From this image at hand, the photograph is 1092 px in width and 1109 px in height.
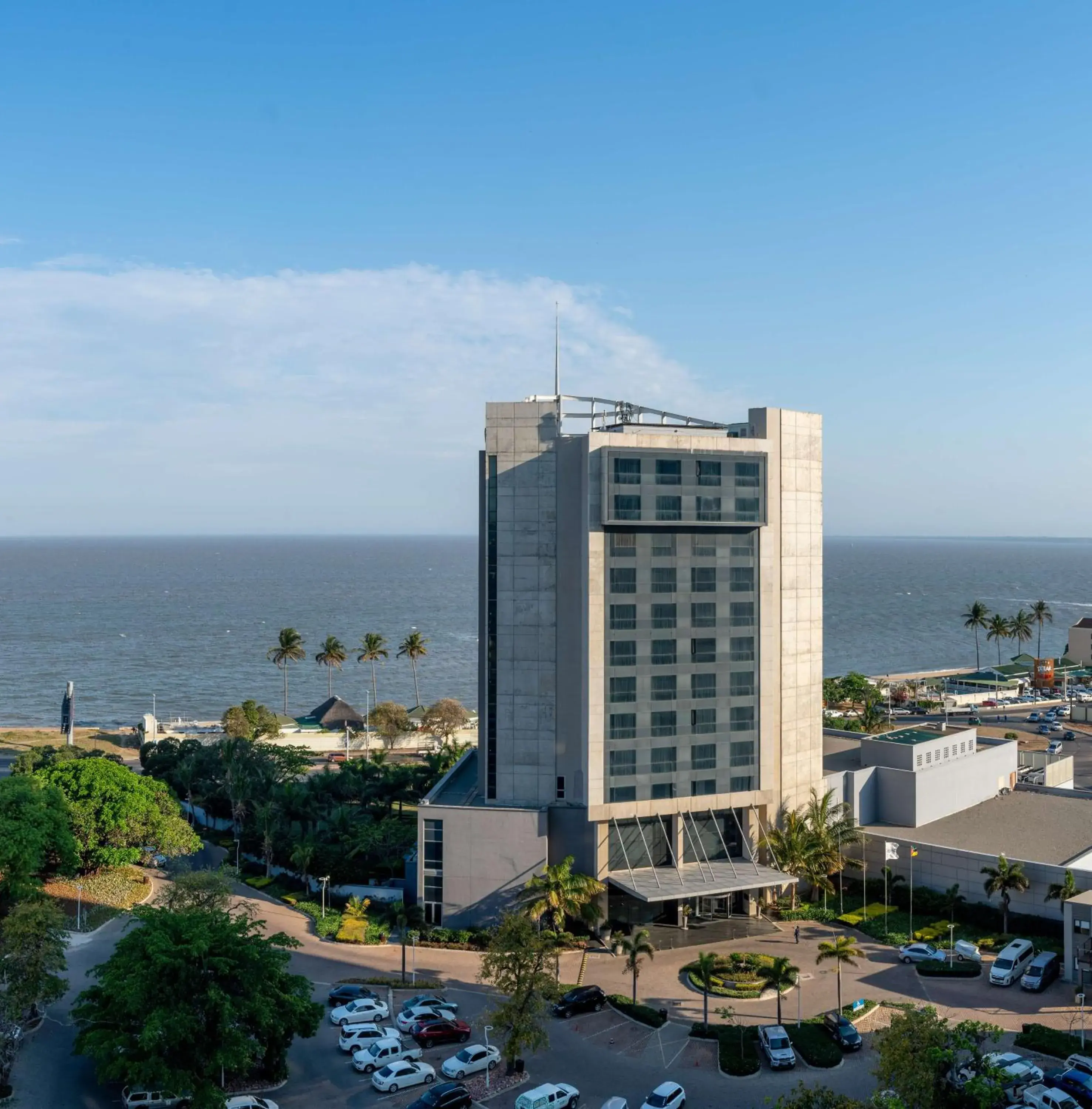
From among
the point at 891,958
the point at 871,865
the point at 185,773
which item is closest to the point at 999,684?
the point at 871,865

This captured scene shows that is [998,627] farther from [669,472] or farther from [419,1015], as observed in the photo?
[419,1015]

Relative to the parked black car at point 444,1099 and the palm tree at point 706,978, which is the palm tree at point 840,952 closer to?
the palm tree at point 706,978

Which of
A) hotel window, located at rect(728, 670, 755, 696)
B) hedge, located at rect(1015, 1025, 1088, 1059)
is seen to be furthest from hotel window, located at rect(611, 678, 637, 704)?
hedge, located at rect(1015, 1025, 1088, 1059)

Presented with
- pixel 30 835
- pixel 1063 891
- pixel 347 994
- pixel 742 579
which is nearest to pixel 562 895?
pixel 347 994

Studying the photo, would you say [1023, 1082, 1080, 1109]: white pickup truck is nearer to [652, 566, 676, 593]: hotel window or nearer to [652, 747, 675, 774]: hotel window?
[652, 747, 675, 774]: hotel window

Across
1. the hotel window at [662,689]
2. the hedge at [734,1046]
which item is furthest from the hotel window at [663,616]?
the hedge at [734,1046]

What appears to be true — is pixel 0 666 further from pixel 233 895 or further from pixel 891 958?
pixel 891 958
